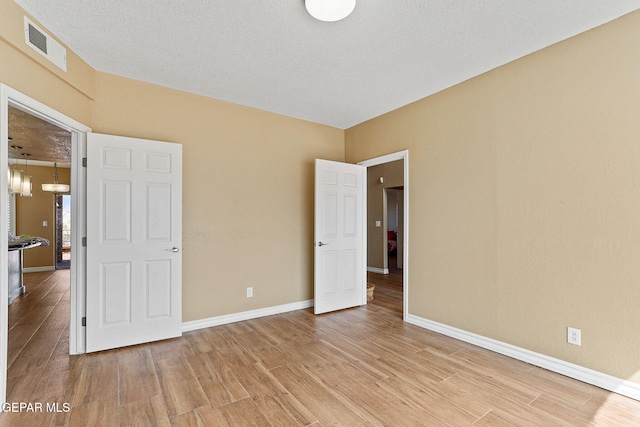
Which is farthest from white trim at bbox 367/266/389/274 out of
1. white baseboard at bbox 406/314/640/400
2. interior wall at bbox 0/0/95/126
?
interior wall at bbox 0/0/95/126

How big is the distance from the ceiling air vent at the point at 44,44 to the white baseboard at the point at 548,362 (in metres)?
4.26

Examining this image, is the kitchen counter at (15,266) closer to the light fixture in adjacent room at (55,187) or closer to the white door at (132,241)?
the light fixture in adjacent room at (55,187)

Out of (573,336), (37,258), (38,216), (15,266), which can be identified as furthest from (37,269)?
(573,336)

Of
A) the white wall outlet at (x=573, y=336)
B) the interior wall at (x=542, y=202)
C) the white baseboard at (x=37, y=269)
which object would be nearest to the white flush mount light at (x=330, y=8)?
the interior wall at (x=542, y=202)

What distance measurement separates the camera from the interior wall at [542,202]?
7.13 ft

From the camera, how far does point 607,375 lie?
2209 millimetres

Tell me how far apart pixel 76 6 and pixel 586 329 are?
435cm

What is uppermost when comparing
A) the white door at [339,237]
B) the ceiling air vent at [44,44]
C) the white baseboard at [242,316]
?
the ceiling air vent at [44,44]

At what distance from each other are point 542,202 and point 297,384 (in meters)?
2.49

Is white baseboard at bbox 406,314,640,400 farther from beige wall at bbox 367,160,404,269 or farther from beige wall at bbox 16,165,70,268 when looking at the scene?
beige wall at bbox 16,165,70,268

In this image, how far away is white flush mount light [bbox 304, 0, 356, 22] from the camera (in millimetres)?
1949

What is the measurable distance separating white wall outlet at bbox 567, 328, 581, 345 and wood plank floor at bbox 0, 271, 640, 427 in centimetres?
29

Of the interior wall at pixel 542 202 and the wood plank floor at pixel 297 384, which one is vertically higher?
the interior wall at pixel 542 202

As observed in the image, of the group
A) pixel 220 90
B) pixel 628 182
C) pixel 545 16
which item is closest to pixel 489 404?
pixel 628 182
